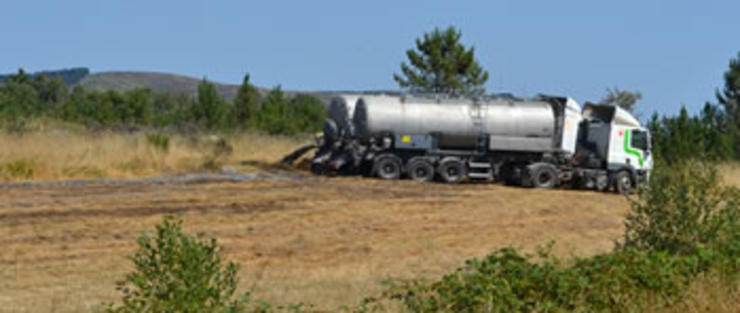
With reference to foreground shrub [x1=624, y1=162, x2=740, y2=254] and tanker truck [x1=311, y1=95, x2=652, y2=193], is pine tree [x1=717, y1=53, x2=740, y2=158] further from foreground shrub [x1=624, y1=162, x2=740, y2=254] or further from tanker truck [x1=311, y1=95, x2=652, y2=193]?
foreground shrub [x1=624, y1=162, x2=740, y2=254]

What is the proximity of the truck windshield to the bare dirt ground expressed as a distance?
352cm

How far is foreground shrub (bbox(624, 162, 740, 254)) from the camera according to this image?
36.2 feet

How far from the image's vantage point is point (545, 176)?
1092 inches

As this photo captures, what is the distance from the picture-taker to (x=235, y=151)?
33.7m

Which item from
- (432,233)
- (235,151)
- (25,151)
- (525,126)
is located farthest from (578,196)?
(25,151)

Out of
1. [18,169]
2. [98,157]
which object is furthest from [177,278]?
[98,157]

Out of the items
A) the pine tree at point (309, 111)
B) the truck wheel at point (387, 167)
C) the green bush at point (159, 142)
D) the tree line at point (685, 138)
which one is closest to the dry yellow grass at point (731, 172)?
the tree line at point (685, 138)

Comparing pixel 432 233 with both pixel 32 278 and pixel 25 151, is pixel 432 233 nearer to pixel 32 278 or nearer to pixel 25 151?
pixel 32 278

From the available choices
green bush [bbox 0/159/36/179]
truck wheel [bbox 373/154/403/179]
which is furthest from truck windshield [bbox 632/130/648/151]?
green bush [bbox 0/159/36/179]

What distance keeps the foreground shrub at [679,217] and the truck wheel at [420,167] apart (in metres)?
15.7

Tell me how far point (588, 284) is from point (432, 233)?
26.2ft

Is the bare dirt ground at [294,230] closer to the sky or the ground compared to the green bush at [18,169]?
closer to the ground

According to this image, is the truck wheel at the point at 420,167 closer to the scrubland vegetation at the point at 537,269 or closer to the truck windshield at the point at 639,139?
the scrubland vegetation at the point at 537,269

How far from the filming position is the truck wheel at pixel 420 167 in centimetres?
2725
